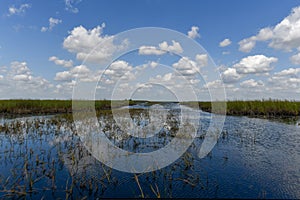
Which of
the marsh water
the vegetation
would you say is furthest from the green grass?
the marsh water

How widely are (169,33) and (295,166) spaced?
5448 mm

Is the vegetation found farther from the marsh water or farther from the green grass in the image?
the marsh water

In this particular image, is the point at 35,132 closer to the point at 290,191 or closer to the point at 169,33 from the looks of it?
the point at 169,33

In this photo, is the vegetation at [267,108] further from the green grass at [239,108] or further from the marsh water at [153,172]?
the marsh water at [153,172]

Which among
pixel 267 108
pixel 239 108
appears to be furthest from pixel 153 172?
pixel 239 108

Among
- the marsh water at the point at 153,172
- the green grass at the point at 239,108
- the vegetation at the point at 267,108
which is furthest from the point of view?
the green grass at the point at 239,108

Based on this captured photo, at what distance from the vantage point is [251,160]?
22.2 feet

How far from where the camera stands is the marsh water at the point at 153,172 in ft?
15.1

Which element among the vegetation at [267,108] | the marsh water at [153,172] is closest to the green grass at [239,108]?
the vegetation at [267,108]

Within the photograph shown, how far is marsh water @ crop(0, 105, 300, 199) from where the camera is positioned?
4.61 meters

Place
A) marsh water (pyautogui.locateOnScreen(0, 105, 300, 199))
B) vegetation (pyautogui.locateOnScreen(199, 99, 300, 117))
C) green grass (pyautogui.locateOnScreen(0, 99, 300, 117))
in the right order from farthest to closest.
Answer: green grass (pyautogui.locateOnScreen(0, 99, 300, 117)), vegetation (pyautogui.locateOnScreen(199, 99, 300, 117)), marsh water (pyautogui.locateOnScreen(0, 105, 300, 199))

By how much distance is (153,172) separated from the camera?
5492 mm

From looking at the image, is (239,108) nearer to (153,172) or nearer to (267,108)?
(267,108)

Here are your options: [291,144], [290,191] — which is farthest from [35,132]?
[291,144]
